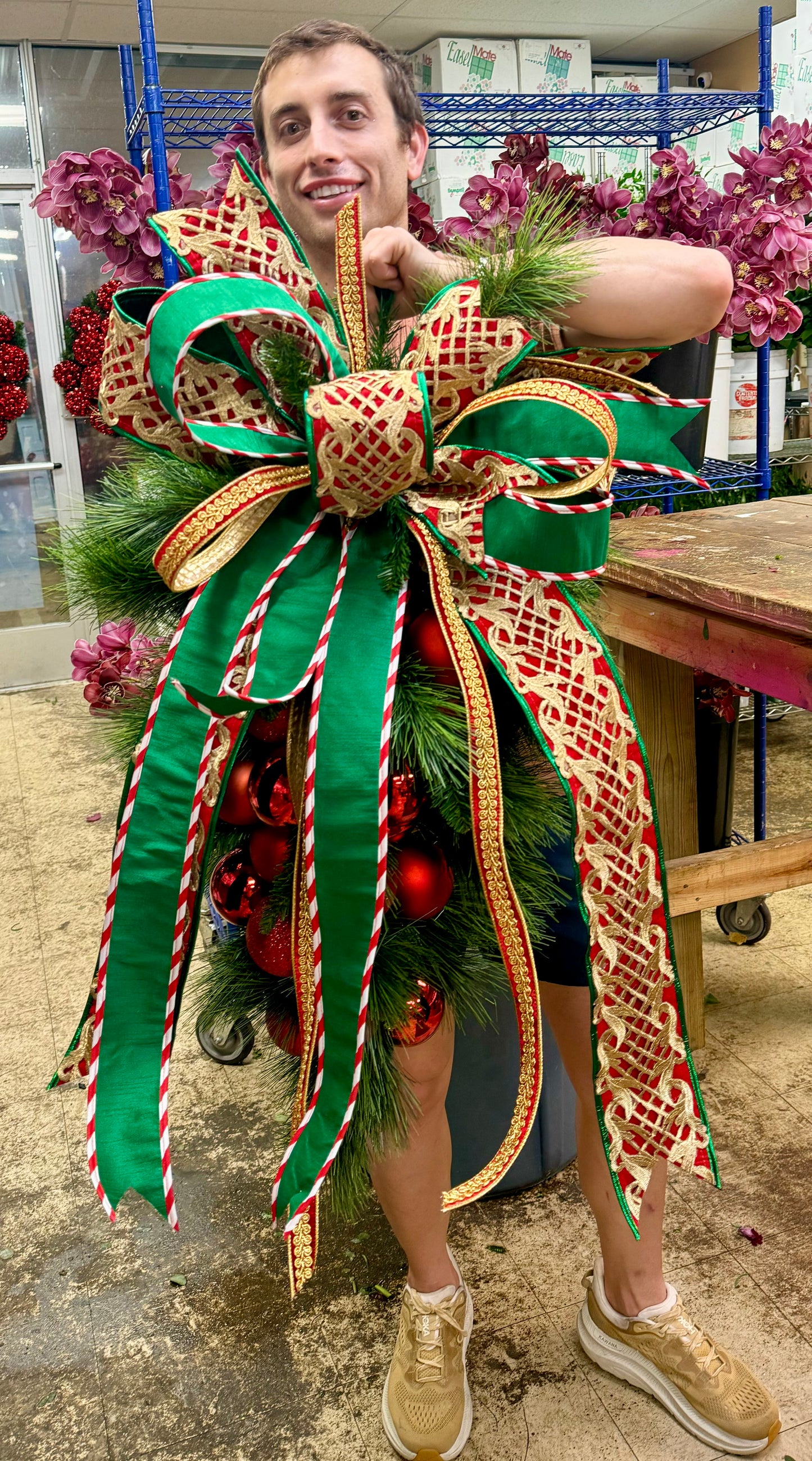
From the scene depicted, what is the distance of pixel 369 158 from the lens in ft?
3.37

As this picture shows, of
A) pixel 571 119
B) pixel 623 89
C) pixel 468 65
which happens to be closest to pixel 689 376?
pixel 571 119

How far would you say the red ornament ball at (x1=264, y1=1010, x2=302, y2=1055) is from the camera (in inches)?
41.5

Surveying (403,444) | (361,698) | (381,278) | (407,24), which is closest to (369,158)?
(381,278)

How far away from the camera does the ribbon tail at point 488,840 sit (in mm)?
856

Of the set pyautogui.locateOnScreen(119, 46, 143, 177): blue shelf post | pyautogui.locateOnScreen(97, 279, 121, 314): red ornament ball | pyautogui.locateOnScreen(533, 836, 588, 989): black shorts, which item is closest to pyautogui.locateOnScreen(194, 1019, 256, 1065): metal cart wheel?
pyautogui.locateOnScreen(533, 836, 588, 989): black shorts

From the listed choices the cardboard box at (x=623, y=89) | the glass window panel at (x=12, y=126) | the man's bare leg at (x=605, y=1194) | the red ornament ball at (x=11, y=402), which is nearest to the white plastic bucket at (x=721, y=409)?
the man's bare leg at (x=605, y=1194)

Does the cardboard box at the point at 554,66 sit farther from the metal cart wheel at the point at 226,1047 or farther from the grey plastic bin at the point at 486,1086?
the grey plastic bin at the point at 486,1086

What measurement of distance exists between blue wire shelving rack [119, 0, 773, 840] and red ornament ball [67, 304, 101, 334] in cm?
248

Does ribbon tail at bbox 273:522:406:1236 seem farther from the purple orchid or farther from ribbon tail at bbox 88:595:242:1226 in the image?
the purple orchid

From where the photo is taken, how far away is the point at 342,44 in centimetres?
103

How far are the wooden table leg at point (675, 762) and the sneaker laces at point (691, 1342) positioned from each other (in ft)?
1.82

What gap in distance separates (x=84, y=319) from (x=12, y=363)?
13.8 inches

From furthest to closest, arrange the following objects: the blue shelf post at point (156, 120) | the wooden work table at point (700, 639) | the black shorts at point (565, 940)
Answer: the blue shelf post at point (156, 120) < the wooden work table at point (700, 639) < the black shorts at point (565, 940)

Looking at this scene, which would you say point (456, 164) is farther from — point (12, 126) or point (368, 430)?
point (368, 430)
